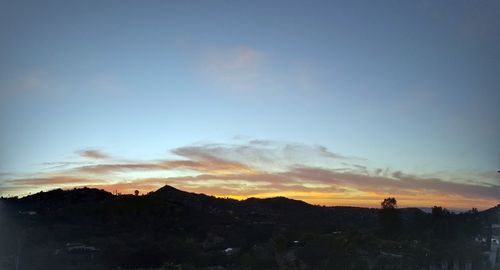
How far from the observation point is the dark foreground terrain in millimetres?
40625

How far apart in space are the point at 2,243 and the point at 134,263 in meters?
10.2

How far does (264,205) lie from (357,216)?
84.2 feet

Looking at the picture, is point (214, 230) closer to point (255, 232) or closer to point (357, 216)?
point (255, 232)

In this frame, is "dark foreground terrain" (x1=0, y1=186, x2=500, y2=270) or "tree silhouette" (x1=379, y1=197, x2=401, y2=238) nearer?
"dark foreground terrain" (x1=0, y1=186, x2=500, y2=270)

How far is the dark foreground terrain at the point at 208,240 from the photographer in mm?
40625

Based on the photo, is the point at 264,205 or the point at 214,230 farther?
the point at 264,205

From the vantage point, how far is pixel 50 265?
36.4 meters

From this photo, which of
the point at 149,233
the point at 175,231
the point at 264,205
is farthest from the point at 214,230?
the point at 264,205

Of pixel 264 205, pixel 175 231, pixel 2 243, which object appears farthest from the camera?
pixel 264 205

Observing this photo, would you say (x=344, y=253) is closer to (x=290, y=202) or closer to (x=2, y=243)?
(x=2, y=243)

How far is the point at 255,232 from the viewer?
67562 millimetres

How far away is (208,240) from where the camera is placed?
207 ft

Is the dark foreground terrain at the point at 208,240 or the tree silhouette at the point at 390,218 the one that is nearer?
the dark foreground terrain at the point at 208,240

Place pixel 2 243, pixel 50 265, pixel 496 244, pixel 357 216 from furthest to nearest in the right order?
pixel 357 216
pixel 496 244
pixel 2 243
pixel 50 265
